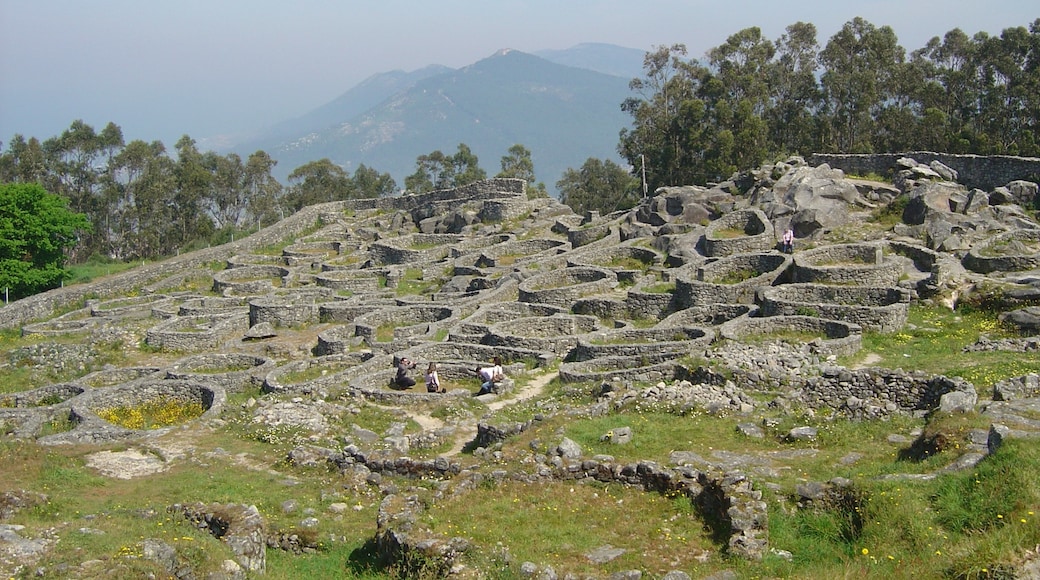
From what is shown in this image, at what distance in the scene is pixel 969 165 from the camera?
145ft

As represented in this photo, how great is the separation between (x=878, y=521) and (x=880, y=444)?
16.6 feet

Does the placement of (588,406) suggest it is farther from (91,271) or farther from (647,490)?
(91,271)

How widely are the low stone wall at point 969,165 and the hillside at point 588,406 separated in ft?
4.06

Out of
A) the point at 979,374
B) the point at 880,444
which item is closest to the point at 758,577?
the point at 880,444

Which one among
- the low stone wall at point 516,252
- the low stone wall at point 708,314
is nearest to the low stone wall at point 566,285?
the low stone wall at point 516,252

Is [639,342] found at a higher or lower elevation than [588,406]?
lower

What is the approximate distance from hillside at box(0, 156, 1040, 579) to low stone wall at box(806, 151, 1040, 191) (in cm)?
124

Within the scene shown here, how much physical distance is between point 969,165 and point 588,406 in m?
30.9

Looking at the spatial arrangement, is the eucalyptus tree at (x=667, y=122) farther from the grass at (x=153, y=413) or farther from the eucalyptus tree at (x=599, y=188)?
the grass at (x=153, y=413)

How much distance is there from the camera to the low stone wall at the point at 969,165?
4212cm

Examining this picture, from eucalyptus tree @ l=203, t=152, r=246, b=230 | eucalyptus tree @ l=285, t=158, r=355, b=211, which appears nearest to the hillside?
eucalyptus tree @ l=203, t=152, r=246, b=230

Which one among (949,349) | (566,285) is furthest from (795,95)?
(949,349)

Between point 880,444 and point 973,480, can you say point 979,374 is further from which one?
point 973,480

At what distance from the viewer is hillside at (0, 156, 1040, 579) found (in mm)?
14023
